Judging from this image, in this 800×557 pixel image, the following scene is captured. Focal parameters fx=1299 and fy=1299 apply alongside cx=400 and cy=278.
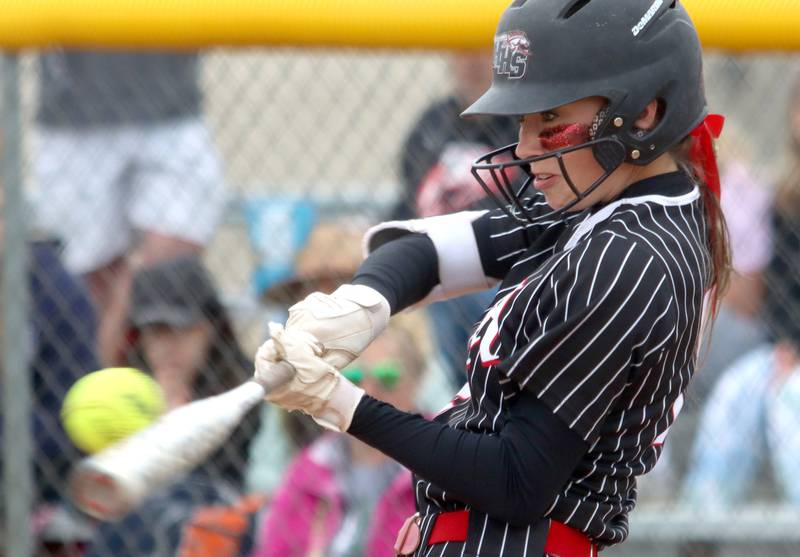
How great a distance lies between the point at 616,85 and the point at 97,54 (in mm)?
1767

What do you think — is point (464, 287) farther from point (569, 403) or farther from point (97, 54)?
point (97, 54)

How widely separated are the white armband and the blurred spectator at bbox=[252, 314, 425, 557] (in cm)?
98

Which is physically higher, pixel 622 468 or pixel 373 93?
pixel 373 93

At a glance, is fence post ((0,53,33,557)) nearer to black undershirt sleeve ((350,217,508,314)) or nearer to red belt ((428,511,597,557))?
black undershirt sleeve ((350,217,508,314))

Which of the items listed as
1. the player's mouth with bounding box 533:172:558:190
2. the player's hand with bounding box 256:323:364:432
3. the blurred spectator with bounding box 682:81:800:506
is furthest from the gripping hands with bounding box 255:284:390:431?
the blurred spectator with bounding box 682:81:800:506

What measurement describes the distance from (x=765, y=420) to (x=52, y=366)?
1.82m

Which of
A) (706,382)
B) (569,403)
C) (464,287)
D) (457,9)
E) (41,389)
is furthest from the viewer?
(706,382)

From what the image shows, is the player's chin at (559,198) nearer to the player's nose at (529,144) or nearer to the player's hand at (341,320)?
the player's nose at (529,144)

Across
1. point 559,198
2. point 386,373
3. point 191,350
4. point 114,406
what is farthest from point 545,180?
point 191,350

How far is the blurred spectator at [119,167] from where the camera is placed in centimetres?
323

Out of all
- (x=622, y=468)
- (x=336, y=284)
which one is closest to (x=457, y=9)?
(x=336, y=284)

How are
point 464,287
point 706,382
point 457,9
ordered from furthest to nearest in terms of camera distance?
1. point 706,382
2. point 457,9
3. point 464,287

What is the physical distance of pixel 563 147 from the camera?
6.10 feet

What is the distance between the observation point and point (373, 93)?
3217 millimetres
